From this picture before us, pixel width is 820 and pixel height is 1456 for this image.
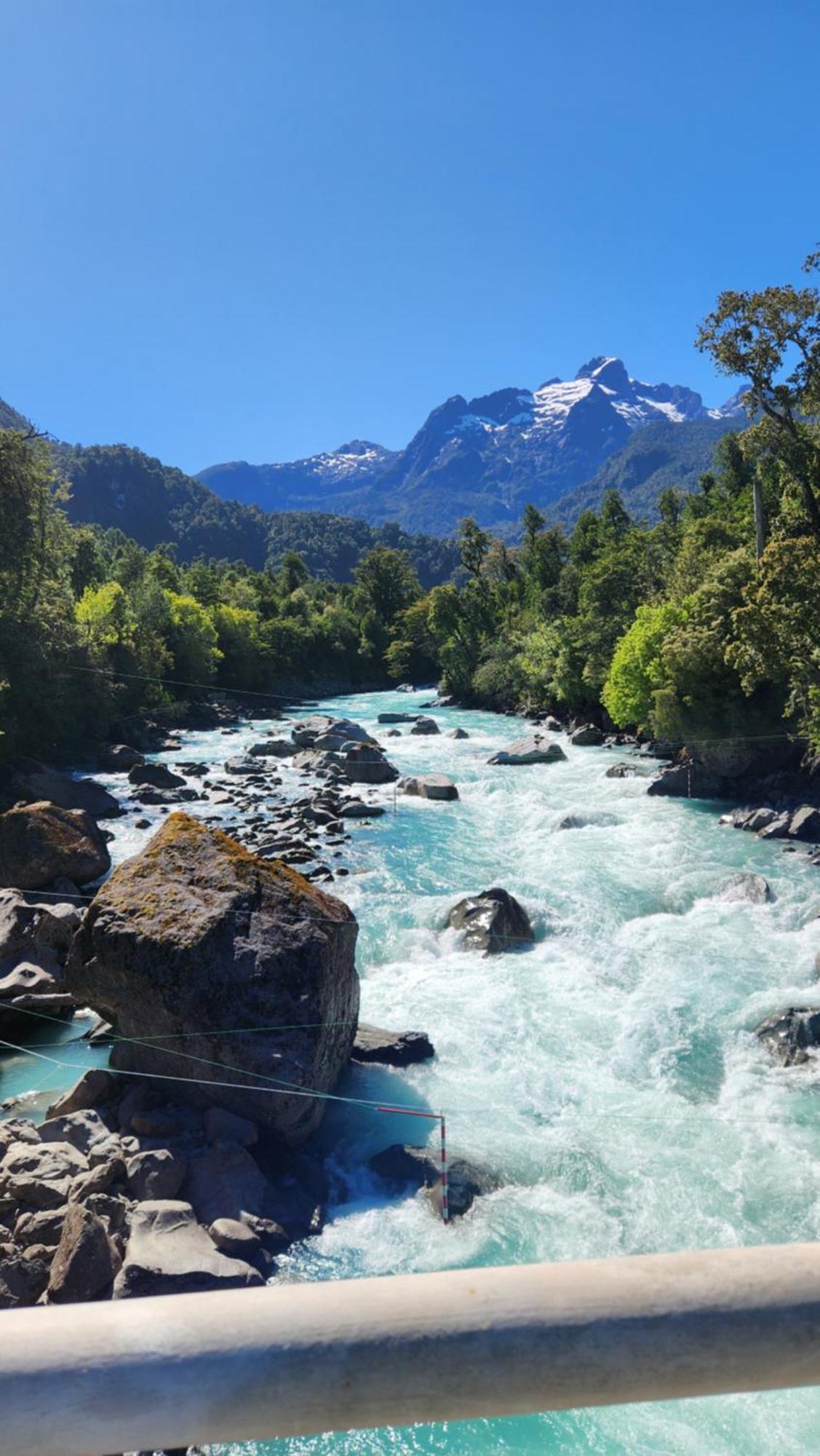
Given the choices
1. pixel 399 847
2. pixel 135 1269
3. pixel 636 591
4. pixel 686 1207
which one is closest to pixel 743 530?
pixel 636 591

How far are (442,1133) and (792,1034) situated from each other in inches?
215

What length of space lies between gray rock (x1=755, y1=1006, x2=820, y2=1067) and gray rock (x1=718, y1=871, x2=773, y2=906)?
5.30 m

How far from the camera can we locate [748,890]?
17109 mm

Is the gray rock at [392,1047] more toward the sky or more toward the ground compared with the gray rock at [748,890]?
more toward the ground

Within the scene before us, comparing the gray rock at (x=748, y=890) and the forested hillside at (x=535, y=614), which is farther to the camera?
the forested hillside at (x=535, y=614)

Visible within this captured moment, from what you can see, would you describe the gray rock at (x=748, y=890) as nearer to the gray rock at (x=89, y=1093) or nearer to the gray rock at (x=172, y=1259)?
the gray rock at (x=89, y=1093)

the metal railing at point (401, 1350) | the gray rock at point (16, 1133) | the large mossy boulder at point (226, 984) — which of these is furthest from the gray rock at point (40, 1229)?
the metal railing at point (401, 1350)

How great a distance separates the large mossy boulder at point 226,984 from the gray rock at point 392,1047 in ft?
1.49

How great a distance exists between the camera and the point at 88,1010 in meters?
12.6

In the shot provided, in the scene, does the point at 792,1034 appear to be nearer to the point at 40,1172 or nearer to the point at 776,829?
the point at 40,1172

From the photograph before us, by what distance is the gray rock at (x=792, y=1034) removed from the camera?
1106 centimetres

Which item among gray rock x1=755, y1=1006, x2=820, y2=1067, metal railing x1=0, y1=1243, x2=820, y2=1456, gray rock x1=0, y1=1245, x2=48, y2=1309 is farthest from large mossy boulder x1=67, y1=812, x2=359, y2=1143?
metal railing x1=0, y1=1243, x2=820, y2=1456

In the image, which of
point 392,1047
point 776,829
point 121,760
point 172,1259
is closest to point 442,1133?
point 392,1047

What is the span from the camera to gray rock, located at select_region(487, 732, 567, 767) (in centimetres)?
3441
